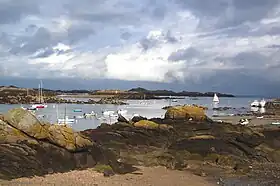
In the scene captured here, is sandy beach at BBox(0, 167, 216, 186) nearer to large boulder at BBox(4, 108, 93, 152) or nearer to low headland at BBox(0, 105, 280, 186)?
low headland at BBox(0, 105, 280, 186)

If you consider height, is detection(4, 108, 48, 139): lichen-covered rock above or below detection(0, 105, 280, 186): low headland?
above

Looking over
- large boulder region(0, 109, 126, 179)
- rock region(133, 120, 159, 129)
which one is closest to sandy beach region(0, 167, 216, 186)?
large boulder region(0, 109, 126, 179)

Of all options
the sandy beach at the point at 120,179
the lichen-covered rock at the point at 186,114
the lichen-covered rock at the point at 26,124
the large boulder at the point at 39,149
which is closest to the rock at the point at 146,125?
the lichen-covered rock at the point at 186,114

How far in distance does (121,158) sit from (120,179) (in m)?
5.93

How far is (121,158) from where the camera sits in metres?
26.0

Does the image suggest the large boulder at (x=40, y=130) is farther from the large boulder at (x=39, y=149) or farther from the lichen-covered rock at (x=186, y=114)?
the lichen-covered rock at (x=186, y=114)

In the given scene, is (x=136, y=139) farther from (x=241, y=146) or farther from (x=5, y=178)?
(x=5, y=178)

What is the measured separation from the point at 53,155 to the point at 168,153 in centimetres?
950

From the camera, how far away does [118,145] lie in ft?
100

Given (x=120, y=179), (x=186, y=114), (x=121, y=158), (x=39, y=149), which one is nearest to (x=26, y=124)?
(x=39, y=149)

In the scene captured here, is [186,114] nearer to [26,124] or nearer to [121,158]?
[121,158]

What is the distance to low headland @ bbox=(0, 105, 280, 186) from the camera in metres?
19.6

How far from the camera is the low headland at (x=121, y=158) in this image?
19.6 m

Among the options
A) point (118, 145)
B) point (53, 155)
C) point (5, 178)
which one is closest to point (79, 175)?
point (53, 155)
